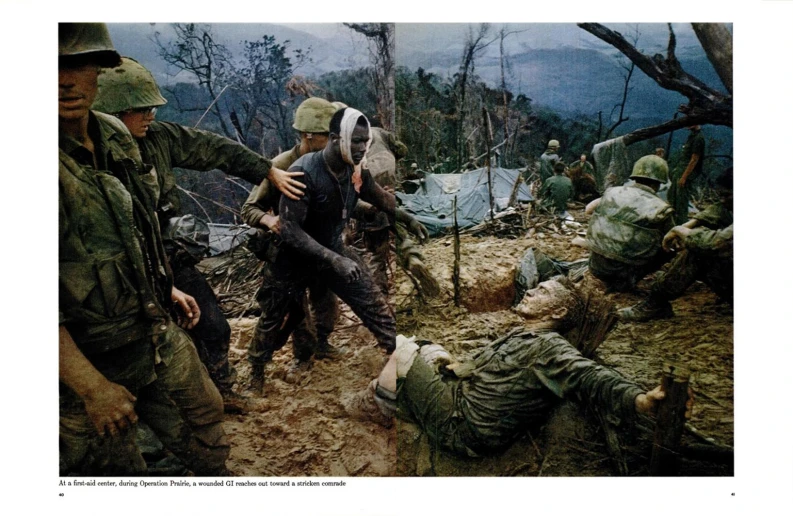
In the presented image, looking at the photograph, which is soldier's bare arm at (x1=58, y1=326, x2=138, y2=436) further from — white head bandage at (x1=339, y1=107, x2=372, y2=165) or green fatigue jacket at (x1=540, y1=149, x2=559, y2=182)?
green fatigue jacket at (x1=540, y1=149, x2=559, y2=182)

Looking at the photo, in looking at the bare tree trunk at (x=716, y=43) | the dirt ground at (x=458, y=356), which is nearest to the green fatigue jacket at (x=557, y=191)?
the dirt ground at (x=458, y=356)

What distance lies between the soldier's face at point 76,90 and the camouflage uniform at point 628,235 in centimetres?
323

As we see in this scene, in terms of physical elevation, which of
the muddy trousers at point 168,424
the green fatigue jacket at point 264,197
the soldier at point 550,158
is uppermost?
the soldier at point 550,158

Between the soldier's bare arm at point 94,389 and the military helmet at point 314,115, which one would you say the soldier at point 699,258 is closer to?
the military helmet at point 314,115

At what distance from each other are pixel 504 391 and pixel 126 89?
2.89 m

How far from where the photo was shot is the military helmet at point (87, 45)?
418cm

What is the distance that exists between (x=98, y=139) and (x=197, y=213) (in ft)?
2.36

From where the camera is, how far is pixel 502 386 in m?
4.23

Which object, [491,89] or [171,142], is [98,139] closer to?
[171,142]

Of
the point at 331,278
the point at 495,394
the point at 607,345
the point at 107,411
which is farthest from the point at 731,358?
the point at 107,411

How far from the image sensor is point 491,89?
4.65m

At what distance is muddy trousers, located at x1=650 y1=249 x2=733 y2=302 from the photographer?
14.7 ft

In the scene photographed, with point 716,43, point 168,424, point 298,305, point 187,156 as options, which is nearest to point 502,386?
point 298,305

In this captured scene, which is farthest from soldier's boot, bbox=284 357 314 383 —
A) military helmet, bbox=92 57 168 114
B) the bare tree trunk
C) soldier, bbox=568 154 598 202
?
the bare tree trunk
